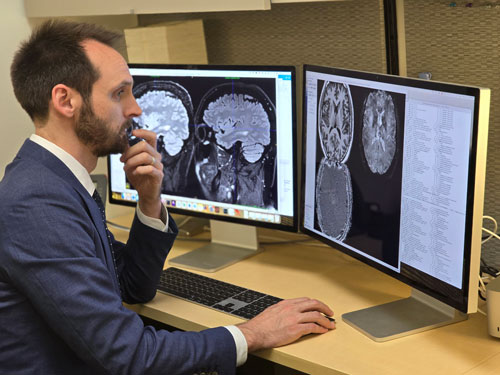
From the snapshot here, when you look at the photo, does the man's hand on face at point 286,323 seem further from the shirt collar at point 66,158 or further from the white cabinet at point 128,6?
the white cabinet at point 128,6

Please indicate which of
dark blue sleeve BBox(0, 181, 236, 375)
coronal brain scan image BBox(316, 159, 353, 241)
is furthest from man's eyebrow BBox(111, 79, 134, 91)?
coronal brain scan image BBox(316, 159, 353, 241)

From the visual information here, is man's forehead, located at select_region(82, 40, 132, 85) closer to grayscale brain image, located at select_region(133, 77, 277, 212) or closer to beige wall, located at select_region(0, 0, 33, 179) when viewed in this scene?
grayscale brain image, located at select_region(133, 77, 277, 212)

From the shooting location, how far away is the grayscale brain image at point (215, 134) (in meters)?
1.66

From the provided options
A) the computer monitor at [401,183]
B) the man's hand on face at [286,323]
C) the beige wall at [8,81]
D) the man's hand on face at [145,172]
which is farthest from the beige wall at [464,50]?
the beige wall at [8,81]

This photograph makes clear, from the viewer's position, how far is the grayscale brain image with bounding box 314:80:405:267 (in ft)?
4.34

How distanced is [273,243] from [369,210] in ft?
1.70

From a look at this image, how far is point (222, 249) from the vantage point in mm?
1844

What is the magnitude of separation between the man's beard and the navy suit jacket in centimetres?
7

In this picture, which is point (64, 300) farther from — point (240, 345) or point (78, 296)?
point (240, 345)

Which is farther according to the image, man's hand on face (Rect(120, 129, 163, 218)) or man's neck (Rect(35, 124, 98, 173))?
man's hand on face (Rect(120, 129, 163, 218))

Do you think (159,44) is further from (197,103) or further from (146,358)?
(146,358)

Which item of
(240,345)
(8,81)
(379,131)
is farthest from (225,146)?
(8,81)

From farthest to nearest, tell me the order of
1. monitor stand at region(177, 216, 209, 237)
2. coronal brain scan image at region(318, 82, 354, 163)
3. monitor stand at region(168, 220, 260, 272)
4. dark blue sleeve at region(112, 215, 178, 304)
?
monitor stand at region(177, 216, 209, 237) → monitor stand at region(168, 220, 260, 272) → dark blue sleeve at region(112, 215, 178, 304) → coronal brain scan image at region(318, 82, 354, 163)

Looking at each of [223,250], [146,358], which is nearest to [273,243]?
[223,250]
